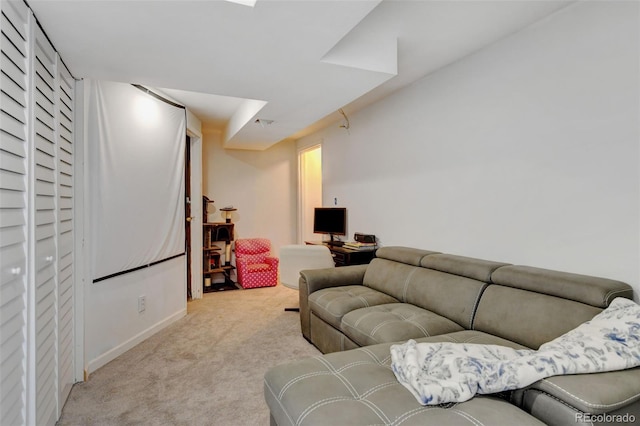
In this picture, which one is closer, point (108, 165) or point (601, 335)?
point (601, 335)

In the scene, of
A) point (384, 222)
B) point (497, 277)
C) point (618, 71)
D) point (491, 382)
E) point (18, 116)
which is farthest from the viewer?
point (384, 222)

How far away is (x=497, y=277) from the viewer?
2189mm

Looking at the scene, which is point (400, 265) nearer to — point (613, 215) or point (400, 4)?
point (613, 215)

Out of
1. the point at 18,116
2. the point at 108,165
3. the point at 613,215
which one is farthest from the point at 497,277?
the point at 108,165

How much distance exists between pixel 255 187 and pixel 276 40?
12.9 ft

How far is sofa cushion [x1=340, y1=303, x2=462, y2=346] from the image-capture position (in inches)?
81.4

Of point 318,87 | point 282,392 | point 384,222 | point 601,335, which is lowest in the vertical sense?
point 282,392

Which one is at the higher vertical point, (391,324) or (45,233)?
(45,233)

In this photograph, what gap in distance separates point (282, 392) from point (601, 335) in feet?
4.46

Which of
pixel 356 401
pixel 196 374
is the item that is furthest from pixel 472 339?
pixel 196 374

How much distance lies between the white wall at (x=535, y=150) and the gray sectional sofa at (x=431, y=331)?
8.9 inches

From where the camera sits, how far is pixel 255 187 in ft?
18.5

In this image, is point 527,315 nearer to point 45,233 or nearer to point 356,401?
point 356,401

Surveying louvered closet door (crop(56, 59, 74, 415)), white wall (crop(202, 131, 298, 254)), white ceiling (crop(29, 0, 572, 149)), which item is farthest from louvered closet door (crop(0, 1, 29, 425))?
white wall (crop(202, 131, 298, 254))
